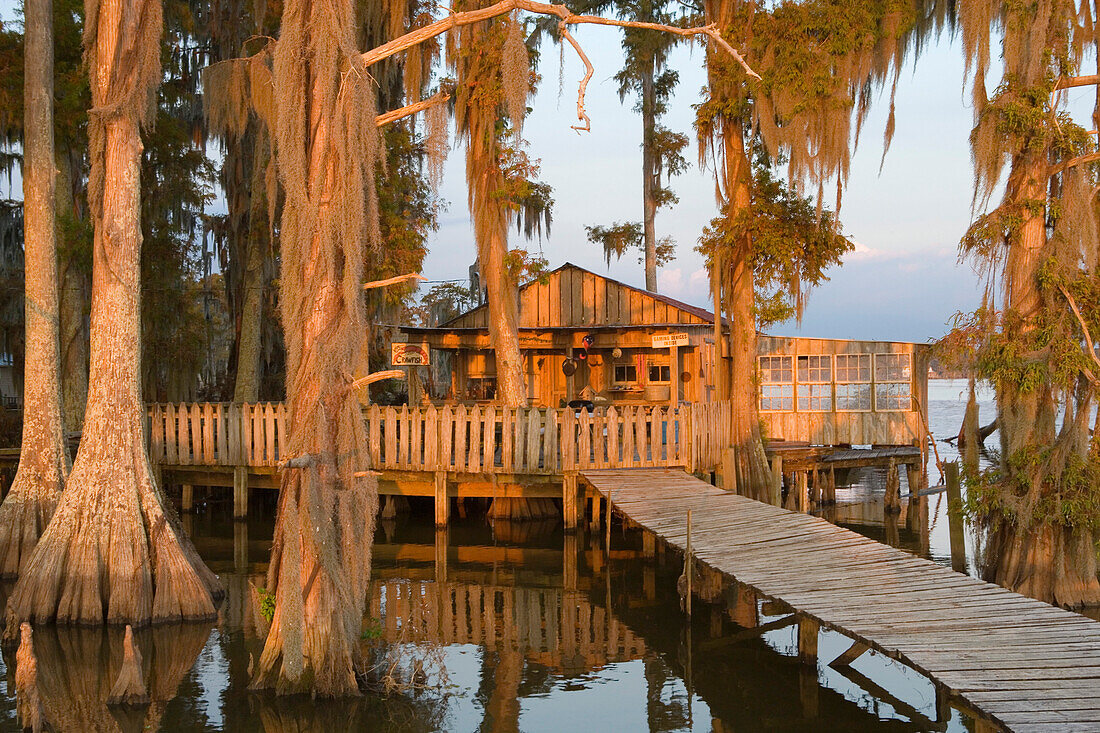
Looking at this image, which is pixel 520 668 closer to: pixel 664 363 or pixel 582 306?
pixel 582 306

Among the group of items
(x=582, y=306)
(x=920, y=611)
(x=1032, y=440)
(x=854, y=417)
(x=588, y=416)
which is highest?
(x=582, y=306)

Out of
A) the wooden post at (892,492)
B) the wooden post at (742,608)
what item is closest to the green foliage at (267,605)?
the wooden post at (742,608)

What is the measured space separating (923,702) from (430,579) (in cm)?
681

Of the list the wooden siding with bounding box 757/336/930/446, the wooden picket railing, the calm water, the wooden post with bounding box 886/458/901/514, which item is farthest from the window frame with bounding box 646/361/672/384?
the calm water

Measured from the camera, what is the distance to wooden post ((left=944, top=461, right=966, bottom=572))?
12.1 meters

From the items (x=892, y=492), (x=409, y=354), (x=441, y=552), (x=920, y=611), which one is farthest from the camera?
(x=892, y=492)

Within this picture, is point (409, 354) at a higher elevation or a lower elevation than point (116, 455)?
higher

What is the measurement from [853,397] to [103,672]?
1656cm

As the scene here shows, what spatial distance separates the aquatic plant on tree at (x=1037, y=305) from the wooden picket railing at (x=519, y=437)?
4989 millimetres

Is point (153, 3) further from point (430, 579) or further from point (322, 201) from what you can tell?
point (430, 579)

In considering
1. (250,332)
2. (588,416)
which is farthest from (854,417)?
(250,332)

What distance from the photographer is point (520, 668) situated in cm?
941

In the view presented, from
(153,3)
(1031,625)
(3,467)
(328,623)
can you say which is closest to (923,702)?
(1031,625)

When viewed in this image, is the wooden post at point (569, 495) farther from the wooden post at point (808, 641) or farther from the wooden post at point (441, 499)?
the wooden post at point (808, 641)
